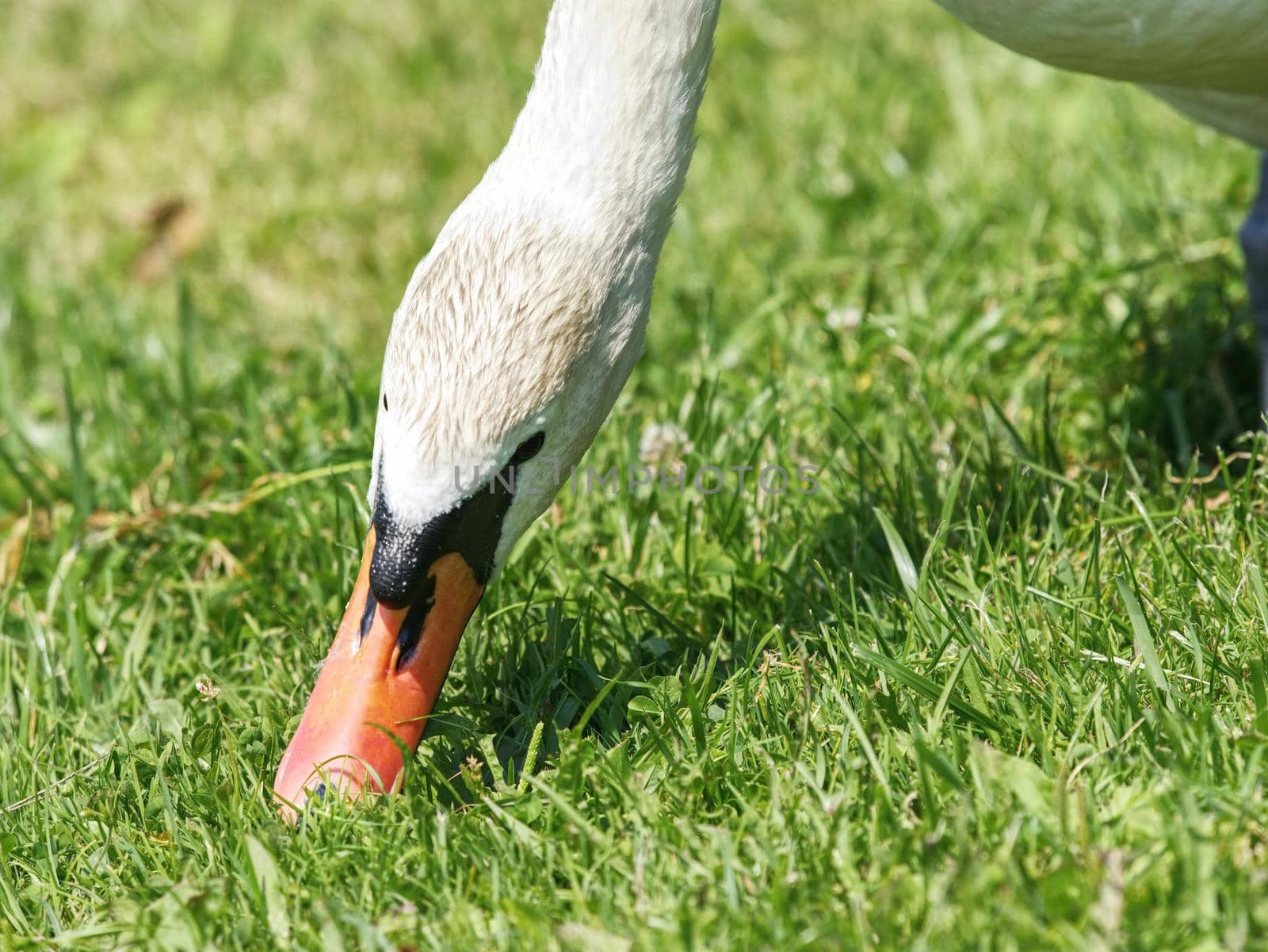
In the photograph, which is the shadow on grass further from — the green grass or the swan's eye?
the swan's eye

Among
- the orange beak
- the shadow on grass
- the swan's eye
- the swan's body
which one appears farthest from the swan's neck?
the shadow on grass

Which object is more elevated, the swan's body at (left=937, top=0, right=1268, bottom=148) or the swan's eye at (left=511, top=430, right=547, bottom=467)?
the swan's body at (left=937, top=0, right=1268, bottom=148)

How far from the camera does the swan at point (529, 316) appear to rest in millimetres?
2791

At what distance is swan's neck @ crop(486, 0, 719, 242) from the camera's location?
3.00 meters

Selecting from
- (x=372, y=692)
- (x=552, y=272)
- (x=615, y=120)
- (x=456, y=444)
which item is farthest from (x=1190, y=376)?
(x=372, y=692)

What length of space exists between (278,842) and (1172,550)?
6.41 ft

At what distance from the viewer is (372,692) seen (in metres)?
2.87

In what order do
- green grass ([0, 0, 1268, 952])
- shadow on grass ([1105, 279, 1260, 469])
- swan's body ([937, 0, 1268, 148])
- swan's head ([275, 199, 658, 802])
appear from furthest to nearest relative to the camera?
shadow on grass ([1105, 279, 1260, 469]), swan's body ([937, 0, 1268, 148]), swan's head ([275, 199, 658, 802]), green grass ([0, 0, 1268, 952])

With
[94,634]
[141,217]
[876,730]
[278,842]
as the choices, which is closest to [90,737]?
[94,634]

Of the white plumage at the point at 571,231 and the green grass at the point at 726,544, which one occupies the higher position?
the white plumage at the point at 571,231

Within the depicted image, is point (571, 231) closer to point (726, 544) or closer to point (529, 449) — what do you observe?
point (529, 449)

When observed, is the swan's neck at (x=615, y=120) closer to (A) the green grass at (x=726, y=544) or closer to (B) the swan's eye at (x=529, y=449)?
(B) the swan's eye at (x=529, y=449)

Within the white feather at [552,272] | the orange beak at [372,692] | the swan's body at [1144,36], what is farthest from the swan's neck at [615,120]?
the orange beak at [372,692]

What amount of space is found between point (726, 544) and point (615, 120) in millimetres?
1106
